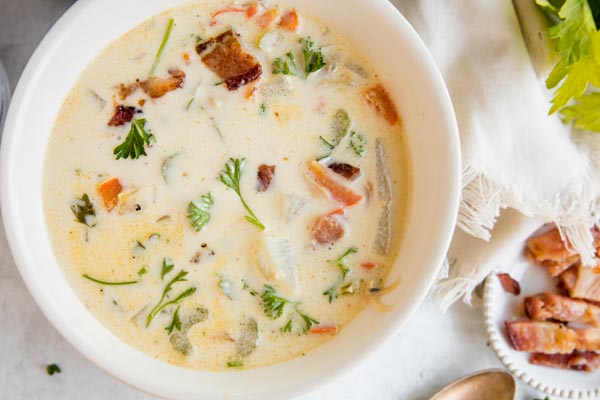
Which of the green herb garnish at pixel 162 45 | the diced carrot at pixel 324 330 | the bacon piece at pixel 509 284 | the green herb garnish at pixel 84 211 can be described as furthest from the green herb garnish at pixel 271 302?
the bacon piece at pixel 509 284

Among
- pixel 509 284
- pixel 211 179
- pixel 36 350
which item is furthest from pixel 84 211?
pixel 509 284

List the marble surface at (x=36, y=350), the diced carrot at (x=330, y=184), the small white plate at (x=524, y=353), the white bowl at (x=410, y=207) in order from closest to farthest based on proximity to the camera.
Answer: the white bowl at (x=410, y=207)
the diced carrot at (x=330, y=184)
the marble surface at (x=36, y=350)
the small white plate at (x=524, y=353)

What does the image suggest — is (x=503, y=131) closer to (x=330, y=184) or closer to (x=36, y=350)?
(x=330, y=184)

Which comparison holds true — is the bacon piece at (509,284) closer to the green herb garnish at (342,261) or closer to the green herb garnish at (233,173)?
the green herb garnish at (342,261)

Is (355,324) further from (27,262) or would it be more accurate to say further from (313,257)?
(27,262)

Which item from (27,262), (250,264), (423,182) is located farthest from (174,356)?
(423,182)

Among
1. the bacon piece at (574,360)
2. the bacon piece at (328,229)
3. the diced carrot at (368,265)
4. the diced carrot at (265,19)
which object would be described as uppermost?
the diced carrot at (265,19)

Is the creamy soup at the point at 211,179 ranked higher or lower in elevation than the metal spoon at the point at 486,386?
higher
